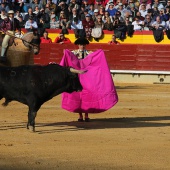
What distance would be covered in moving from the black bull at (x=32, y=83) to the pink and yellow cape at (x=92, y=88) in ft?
3.10

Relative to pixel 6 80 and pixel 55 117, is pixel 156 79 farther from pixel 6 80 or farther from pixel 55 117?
pixel 6 80

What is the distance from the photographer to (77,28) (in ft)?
61.2

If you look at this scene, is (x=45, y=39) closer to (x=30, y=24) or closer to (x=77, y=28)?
(x=30, y=24)

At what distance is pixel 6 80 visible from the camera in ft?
30.2

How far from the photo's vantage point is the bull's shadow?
9688 millimetres

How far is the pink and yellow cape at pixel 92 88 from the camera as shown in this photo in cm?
1023

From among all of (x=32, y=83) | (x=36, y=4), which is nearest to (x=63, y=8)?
(x=36, y=4)

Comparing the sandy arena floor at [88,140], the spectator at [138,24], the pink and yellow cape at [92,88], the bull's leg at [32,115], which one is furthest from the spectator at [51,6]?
the bull's leg at [32,115]

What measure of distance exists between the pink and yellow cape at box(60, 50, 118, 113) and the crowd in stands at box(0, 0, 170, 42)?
7363 millimetres

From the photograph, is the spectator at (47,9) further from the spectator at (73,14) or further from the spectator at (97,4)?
the spectator at (97,4)

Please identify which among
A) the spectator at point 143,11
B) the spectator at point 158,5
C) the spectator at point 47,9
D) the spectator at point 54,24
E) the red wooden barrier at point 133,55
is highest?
the spectator at point 158,5

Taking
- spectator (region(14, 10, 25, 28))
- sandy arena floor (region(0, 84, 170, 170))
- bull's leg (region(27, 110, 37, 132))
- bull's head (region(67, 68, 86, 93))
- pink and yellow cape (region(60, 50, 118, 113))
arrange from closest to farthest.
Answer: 1. sandy arena floor (region(0, 84, 170, 170))
2. bull's leg (region(27, 110, 37, 132))
3. bull's head (region(67, 68, 86, 93))
4. pink and yellow cape (region(60, 50, 118, 113))
5. spectator (region(14, 10, 25, 28))

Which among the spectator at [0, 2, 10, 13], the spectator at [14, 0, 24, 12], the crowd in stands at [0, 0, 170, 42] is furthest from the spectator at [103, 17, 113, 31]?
the spectator at [0, 2, 10, 13]

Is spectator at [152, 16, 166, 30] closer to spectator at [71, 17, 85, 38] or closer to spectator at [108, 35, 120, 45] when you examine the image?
spectator at [108, 35, 120, 45]
